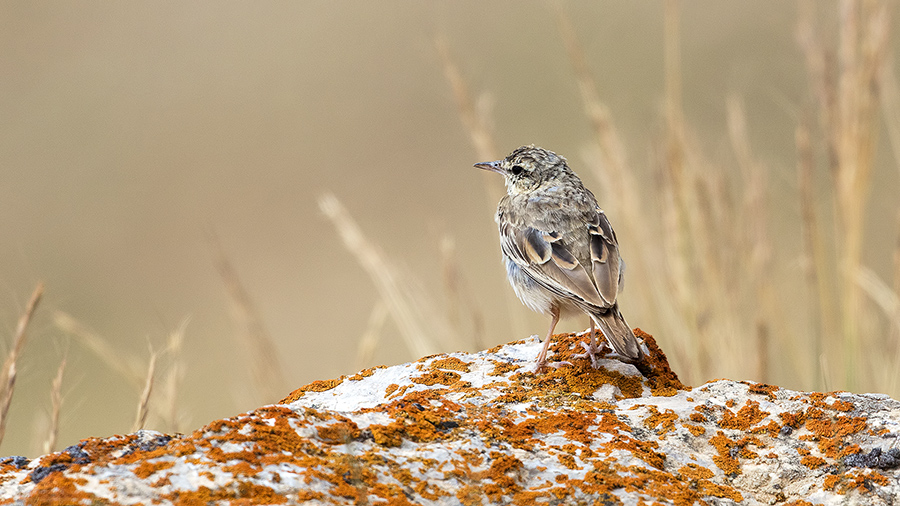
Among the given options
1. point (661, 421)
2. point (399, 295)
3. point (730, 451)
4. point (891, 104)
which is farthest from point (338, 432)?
point (891, 104)

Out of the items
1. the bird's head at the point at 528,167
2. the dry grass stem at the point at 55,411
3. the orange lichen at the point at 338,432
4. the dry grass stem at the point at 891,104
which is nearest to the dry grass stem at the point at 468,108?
the bird's head at the point at 528,167

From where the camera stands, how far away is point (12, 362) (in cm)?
261

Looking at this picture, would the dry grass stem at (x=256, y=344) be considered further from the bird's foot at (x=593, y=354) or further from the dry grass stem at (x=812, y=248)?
the dry grass stem at (x=812, y=248)

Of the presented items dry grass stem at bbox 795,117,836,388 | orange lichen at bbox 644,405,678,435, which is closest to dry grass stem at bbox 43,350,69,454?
orange lichen at bbox 644,405,678,435

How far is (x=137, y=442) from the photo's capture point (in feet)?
6.65

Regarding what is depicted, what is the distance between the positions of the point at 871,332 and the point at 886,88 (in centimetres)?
128

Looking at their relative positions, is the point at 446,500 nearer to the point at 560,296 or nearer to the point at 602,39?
the point at 560,296

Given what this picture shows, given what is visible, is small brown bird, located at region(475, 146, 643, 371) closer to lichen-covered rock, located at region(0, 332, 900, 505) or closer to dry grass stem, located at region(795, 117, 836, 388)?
lichen-covered rock, located at region(0, 332, 900, 505)

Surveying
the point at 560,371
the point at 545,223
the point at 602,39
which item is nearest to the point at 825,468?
the point at 560,371

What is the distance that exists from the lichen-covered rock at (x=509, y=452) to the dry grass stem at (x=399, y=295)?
140cm

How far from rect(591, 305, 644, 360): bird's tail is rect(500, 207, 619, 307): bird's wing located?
65mm

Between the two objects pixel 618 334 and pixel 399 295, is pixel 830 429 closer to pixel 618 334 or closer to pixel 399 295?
pixel 618 334

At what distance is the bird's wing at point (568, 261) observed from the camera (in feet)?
11.0

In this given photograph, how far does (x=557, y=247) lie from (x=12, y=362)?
2151 mm
